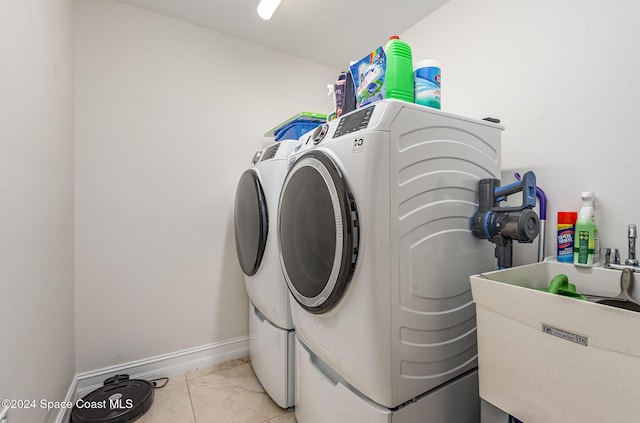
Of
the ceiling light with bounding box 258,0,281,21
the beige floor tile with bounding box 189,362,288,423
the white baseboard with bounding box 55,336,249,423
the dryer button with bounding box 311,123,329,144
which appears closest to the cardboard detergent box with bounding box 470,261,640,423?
the dryer button with bounding box 311,123,329,144

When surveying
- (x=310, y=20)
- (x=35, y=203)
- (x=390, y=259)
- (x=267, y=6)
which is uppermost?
(x=310, y=20)

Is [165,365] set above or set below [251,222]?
below

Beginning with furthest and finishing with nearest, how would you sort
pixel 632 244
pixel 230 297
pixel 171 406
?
pixel 230 297 → pixel 171 406 → pixel 632 244

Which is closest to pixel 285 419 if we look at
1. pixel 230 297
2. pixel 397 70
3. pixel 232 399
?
pixel 232 399

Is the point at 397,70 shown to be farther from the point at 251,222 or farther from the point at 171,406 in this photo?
the point at 171,406

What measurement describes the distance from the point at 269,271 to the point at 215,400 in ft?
2.96

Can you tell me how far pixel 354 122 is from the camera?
1.01 meters

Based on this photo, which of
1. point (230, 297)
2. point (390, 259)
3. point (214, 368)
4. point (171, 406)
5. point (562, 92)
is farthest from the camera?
point (230, 297)

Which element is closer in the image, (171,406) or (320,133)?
(320,133)

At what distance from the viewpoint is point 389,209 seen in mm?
927

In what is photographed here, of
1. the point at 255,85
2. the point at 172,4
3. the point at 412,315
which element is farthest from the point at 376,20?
the point at 412,315

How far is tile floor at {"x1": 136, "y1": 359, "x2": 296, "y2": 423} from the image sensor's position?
158 cm

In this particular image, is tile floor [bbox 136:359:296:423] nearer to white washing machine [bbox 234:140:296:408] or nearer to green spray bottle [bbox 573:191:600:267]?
white washing machine [bbox 234:140:296:408]

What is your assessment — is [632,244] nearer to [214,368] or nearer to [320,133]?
[320,133]
